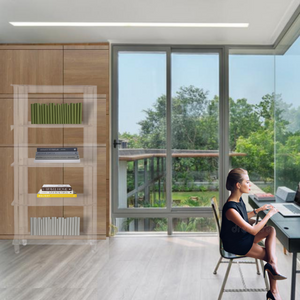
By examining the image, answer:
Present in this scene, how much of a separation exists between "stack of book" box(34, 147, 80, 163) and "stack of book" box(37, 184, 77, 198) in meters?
0.32

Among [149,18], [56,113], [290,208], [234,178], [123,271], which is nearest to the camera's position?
[234,178]

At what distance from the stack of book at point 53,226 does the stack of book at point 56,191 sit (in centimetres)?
30

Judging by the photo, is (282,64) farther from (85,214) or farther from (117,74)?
(85,214)

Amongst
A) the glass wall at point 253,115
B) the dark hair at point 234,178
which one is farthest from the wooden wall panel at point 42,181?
the dark hair at point 234,178

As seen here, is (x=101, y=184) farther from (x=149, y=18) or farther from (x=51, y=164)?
(x=149, y=18)

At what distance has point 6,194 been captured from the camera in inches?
174

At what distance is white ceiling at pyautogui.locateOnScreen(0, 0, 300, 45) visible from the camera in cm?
321

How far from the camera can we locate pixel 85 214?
4379 millimetres

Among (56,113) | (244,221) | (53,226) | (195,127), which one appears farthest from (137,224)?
(244,221)

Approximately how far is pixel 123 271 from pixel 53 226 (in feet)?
4.54

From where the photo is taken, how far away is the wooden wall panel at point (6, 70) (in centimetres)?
442

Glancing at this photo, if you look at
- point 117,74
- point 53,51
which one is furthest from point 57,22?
point 117,74

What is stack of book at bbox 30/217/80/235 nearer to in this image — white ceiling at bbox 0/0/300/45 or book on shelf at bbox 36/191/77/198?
book on shelf at bbox 36/191/77/198

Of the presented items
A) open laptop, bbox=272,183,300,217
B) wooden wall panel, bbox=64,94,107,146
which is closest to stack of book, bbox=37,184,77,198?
wooden wall panel, bbox=64,94,107,146
